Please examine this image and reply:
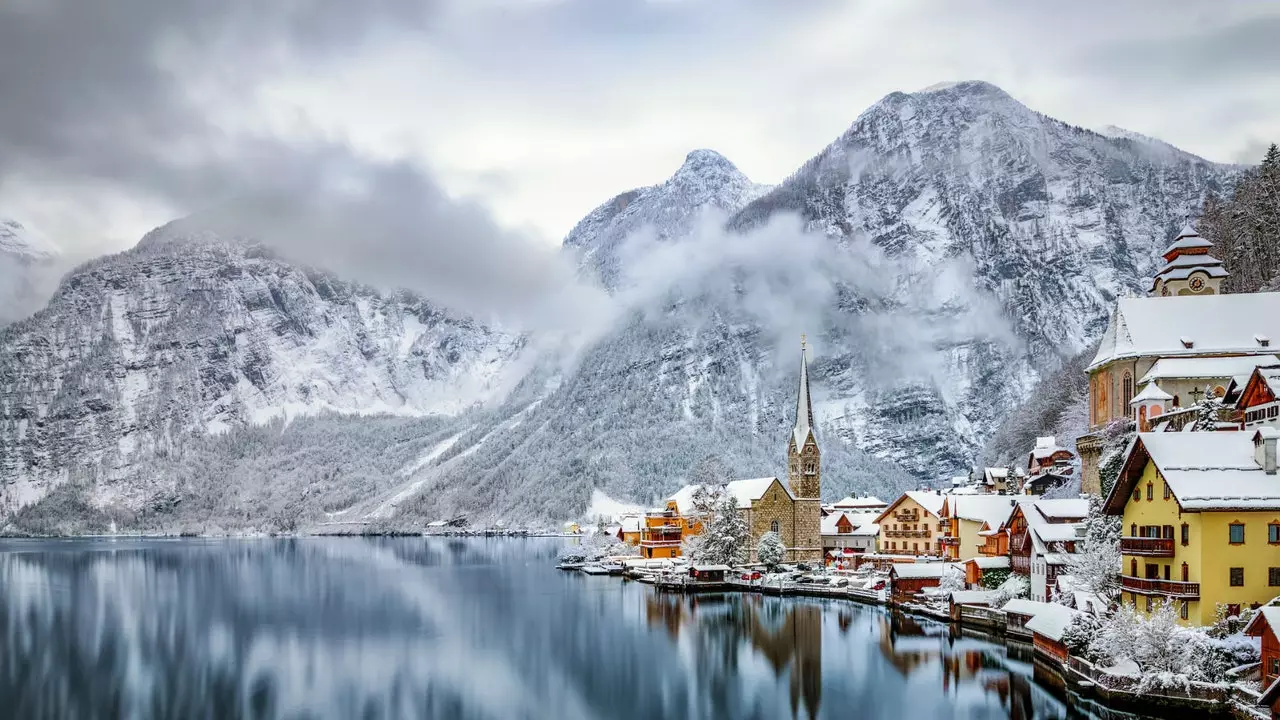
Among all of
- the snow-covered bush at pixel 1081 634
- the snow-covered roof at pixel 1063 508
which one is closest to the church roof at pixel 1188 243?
the snow-covered roof at pixel 1063 508

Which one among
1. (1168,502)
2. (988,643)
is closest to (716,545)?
(988,643)

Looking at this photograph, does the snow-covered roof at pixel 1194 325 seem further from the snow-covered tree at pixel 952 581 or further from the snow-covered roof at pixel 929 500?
the snow-covered roof at pixel 929 500

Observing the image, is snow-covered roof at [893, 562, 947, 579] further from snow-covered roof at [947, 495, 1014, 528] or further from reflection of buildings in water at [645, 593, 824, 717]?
reflection of buildings in water at [645, 593, 824, 717]

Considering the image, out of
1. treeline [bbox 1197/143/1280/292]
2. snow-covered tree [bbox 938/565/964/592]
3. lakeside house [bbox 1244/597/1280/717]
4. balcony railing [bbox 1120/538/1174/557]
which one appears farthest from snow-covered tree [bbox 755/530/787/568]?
lakeside house [bbox 1244/597/1280/717]

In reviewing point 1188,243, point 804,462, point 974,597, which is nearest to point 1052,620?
point 974,597

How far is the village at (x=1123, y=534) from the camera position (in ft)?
143

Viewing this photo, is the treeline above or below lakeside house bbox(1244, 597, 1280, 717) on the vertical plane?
above

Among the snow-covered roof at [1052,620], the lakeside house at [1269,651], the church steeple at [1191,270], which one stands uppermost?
the church steeple at [1191,270]

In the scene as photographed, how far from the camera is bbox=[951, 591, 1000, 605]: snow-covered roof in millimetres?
71375

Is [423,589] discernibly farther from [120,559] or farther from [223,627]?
[120,559]

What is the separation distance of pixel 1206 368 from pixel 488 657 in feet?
158

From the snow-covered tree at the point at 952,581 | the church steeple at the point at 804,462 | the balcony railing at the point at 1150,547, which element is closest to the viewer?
the balcony railing at the point at 1150,547

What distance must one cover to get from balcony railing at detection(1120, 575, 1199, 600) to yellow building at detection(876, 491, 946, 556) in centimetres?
6059

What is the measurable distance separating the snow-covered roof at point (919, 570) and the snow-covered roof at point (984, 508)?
4875 millimetres
